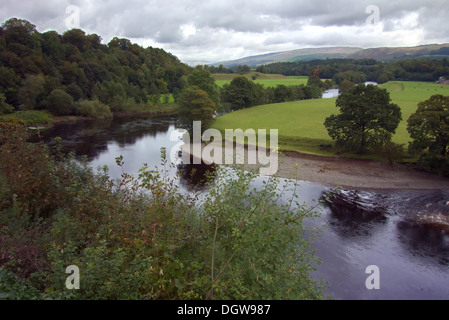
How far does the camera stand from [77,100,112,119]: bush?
5236 cm

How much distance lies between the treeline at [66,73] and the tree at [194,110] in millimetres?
19894

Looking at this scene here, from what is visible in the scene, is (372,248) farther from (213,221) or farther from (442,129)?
(442,129)

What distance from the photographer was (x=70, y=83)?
6034cm

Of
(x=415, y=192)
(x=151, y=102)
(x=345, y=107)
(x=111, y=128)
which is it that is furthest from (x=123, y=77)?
(x=415, y=192)

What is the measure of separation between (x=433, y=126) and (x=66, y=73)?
6367 centimetres

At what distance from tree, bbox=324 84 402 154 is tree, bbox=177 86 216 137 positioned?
1749 cm

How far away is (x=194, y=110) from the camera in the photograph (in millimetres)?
39844

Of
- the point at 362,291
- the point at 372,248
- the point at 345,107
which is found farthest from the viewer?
the point at 345,107

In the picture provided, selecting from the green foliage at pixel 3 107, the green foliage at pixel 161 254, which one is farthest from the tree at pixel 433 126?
the green foliage at pixel 3 107

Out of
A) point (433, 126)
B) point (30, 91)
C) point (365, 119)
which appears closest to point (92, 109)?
point (30, 91)

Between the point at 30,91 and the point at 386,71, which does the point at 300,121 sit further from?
the point at 386,71
